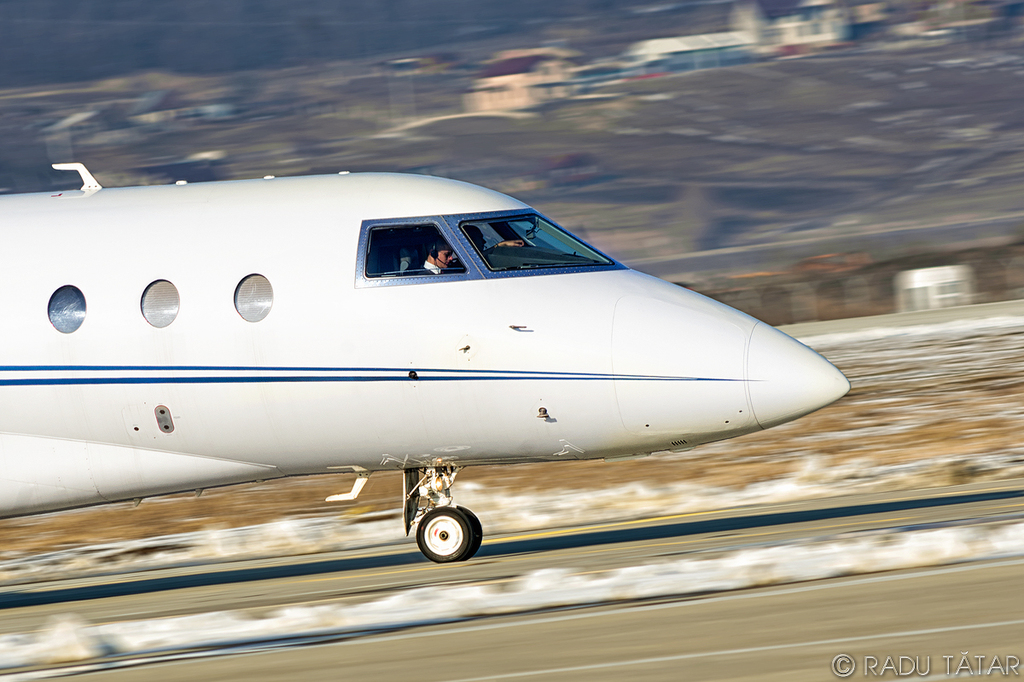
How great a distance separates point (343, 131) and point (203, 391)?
167 metres

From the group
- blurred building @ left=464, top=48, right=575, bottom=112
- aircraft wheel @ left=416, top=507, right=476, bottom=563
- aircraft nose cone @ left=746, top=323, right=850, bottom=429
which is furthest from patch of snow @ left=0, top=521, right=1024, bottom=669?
blurred building @ left=464, top=48, right=575, bottom=112

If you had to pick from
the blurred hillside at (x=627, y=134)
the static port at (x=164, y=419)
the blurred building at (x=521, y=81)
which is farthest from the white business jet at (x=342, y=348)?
the blurred building at (x=521, y=81)

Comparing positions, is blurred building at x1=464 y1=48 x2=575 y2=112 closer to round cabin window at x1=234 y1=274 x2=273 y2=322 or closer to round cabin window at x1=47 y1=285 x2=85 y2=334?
round cabin window at x1=47 y1=285 x2=85 y2=334

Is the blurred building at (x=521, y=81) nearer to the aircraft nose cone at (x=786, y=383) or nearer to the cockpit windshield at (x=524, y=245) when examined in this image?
the cockpit windshield at (x=524, y=245)

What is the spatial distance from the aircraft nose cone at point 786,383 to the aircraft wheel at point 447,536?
10.7 feet

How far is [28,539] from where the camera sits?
2020cm

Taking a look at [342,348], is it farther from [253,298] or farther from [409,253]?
[409,253]

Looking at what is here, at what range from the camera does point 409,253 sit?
12.5 meters

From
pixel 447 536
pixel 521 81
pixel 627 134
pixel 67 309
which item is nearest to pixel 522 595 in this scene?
pixel 447 536

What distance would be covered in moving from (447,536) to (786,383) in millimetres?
3802

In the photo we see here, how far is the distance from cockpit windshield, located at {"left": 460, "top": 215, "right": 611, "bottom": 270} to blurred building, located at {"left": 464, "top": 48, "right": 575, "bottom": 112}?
557ft

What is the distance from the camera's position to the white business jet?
11.8m

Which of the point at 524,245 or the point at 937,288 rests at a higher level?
the point at 524,245

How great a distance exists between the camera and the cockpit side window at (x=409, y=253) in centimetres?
1231
